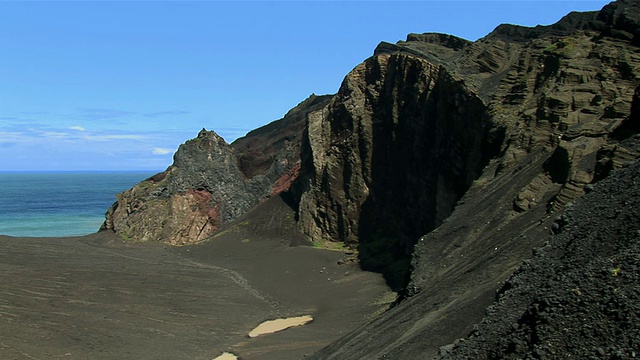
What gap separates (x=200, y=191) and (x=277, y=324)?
113ft

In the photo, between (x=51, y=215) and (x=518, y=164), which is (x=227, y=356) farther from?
(x=51, y=215)

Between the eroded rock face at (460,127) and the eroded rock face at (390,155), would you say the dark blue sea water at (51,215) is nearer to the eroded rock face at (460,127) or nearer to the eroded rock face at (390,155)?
the eroded rock face at (390,155)

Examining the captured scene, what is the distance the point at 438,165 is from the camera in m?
46.5

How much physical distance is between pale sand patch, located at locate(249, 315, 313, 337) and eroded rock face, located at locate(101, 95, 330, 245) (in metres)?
29.4

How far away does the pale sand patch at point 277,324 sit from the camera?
36.2 metres

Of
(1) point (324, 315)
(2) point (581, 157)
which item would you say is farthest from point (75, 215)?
(2) point (581, 157)

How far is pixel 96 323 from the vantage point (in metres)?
33.8

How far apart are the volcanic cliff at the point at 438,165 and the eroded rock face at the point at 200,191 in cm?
15

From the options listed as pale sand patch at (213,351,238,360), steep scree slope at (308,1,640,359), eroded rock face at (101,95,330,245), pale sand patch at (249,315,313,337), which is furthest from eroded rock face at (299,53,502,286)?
pale sand patch at (213,351,238,360)

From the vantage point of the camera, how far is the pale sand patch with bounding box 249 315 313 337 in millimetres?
36231

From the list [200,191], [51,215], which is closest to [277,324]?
[200,191]

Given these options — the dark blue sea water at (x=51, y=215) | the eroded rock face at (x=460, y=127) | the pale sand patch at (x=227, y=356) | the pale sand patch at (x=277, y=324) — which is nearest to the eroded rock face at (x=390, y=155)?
the eroded rock face at (x=460, y=127)

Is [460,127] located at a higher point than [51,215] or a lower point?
higher

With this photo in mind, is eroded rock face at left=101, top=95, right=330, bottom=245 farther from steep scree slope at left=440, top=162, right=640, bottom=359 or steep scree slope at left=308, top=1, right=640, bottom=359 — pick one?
steep scree slope at left=440, top=162, right=640, bottom=359
